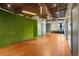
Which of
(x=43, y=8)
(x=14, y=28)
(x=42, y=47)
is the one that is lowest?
(x=42, y=47)

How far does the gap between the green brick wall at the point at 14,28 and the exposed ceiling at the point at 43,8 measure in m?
0.14

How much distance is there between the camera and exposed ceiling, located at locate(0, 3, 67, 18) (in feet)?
9.64

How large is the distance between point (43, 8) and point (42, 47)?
2.19 feet

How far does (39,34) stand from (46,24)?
22 cm

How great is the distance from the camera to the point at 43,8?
10.0 ft

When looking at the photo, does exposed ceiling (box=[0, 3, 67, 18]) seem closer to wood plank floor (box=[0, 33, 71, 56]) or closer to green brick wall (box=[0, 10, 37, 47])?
green brick wall (box=[0, 10, 37, 47])

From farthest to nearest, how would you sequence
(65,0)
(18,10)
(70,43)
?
1. (70,43)
2. (18,10)
3. (65,0)

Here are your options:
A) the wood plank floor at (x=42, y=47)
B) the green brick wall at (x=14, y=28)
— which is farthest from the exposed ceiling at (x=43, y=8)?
the wood plank floor at (x=42, y=47)

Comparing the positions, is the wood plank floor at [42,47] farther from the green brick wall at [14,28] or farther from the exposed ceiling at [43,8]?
the exposed ceiling at [43,8]

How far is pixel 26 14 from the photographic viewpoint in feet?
10.3

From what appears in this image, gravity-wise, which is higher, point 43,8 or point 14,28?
point 43,8

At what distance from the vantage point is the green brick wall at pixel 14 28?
311 centimetres

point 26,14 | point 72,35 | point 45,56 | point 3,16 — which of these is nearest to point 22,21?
point 26,14

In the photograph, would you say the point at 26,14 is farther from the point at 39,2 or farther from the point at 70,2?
the point at 70,2
